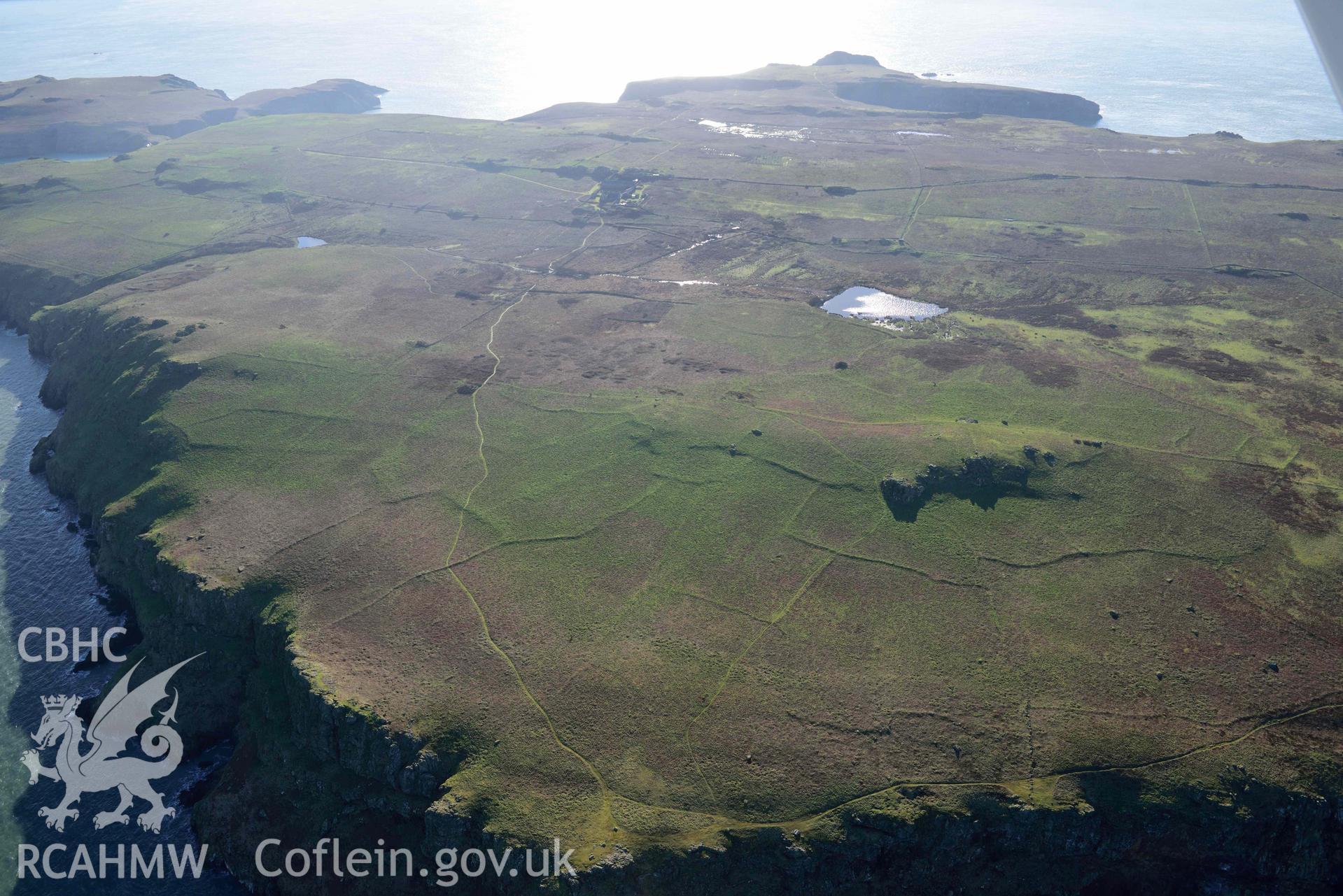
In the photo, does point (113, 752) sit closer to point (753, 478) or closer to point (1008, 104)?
point (753, 478)

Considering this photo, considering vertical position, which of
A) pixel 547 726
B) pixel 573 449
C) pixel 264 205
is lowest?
pixel 547 726

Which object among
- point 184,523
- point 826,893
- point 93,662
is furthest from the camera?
point 184,523

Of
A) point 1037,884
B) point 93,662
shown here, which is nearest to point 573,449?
point 93,662

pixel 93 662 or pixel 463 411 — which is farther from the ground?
pixel 463 411

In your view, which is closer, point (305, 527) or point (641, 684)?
point (641, 684)

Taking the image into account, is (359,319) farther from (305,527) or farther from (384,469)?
(305,527)

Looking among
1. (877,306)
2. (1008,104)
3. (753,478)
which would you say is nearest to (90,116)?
(877,306)

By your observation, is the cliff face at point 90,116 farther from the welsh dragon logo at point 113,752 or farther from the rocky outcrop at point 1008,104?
the rocky outcrop at point 1008,104
